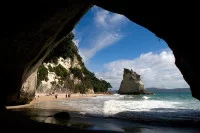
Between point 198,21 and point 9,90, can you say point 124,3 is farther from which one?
point 9,90

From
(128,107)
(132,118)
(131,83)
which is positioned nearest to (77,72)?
(131,83)

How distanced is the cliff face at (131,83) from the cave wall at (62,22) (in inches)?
3822

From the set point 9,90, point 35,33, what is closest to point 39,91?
point 9,90

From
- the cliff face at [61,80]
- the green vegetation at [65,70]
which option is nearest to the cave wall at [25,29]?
the green vegetation at [65,70]

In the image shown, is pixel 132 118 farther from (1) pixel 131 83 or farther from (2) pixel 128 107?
(1) pixel 131 83

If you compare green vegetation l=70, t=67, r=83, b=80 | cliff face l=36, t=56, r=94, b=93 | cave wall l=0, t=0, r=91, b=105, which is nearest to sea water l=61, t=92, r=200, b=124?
cave wall l=0, t=0, r=91, b=105

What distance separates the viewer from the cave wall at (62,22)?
10.7 m

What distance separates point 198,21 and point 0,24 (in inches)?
314

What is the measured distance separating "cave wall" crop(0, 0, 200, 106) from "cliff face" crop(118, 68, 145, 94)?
97.1 m

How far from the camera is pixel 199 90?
13.7 meters

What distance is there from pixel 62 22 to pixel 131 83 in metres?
99.2

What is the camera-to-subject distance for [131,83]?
367 ft

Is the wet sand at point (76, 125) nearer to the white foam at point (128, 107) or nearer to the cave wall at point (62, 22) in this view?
the cave wall at point (62, 22)

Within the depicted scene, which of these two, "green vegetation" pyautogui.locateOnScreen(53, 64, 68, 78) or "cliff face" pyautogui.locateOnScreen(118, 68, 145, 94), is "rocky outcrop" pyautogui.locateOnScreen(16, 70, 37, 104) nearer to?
"green vegetation" pyautogui.locateOnScreen(53, 64, 68, 78)
